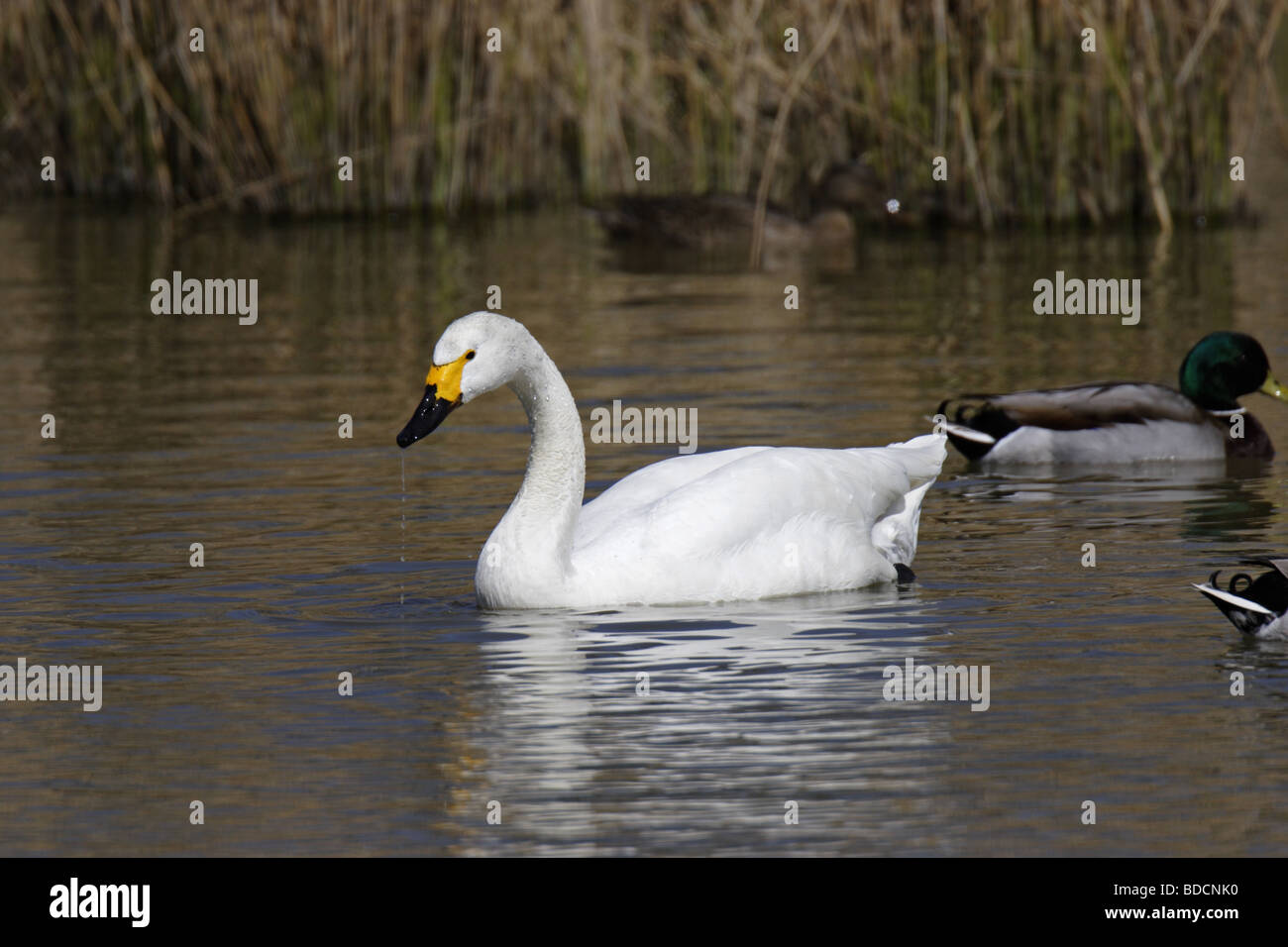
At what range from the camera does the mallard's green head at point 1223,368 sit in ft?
42.2

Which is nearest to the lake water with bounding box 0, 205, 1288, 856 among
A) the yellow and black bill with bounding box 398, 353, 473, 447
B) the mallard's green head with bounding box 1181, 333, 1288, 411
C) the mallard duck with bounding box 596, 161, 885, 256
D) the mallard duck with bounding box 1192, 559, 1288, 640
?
the mallard duck with bounding box 1192, 559, 1288, 640

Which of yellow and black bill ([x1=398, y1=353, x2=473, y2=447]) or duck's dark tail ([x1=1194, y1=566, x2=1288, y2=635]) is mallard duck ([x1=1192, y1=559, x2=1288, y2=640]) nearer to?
duck's dark tail ([x1=1194, y1=566, x2=1288, y2=635])

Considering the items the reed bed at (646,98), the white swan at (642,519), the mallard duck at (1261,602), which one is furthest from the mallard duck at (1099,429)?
the reed bed at (646,98)

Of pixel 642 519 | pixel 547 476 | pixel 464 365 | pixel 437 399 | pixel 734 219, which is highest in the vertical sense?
pixel 734 219

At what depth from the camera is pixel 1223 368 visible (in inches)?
508

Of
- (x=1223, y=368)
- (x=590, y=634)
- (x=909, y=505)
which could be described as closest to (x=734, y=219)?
(x=1223, y=368)

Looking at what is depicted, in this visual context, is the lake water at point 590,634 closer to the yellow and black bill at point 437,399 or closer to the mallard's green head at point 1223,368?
the yellow and black bill at point 437,399

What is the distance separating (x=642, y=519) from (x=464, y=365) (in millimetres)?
846

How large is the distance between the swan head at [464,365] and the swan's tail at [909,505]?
5.61ft

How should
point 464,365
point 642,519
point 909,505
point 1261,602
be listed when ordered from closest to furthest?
1. point 1261,602
2. point 464,365
3. point 642,519
4. point 909,505

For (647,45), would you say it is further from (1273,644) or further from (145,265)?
(1273,644)

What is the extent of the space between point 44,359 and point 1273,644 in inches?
400

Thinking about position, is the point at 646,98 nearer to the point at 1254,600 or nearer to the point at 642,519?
the point at 642,519

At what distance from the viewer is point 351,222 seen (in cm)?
2397
